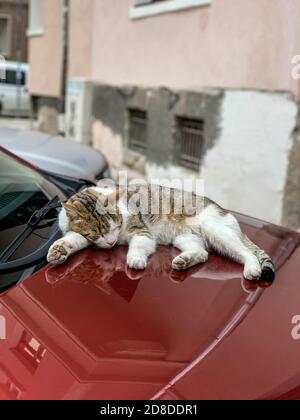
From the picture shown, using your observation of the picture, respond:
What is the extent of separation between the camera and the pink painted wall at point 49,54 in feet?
34.2

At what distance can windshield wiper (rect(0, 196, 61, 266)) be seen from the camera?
217 cm

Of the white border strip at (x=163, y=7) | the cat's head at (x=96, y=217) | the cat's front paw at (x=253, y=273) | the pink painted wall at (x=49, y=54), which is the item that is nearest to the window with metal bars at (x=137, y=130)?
the white border strip at (x=163, y=7)

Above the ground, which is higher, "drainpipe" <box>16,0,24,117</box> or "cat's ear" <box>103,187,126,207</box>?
"drainpipe" <box>16,0,24,117</box>

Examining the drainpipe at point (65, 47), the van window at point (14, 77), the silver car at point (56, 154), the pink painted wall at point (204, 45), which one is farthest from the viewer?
the van window at point (14, 77)

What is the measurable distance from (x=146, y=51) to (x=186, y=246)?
5455 millimetres

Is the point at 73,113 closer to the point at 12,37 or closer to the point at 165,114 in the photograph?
the point at 165,114

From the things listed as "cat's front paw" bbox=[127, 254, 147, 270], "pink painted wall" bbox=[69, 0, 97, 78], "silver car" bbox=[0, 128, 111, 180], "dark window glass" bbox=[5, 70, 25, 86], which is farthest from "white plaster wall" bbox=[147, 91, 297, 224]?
"dark window glass" bbox=[5, 70, 25, 86]

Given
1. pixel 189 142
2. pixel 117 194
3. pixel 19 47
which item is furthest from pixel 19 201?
pixel 19 47

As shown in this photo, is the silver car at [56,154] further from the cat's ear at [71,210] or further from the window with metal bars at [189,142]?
the cat's ear at [71,210]

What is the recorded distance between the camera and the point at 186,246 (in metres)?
2.34

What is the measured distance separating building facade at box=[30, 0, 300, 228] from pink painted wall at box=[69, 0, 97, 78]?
17 mm

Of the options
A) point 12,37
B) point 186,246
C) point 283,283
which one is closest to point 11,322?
point 186,246

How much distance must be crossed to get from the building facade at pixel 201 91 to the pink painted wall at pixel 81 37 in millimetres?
17

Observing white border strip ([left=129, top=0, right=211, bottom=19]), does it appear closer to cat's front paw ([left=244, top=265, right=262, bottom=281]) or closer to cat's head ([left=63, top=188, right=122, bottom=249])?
cat's head ([left=63, top=188, right=122, bottom=249])
